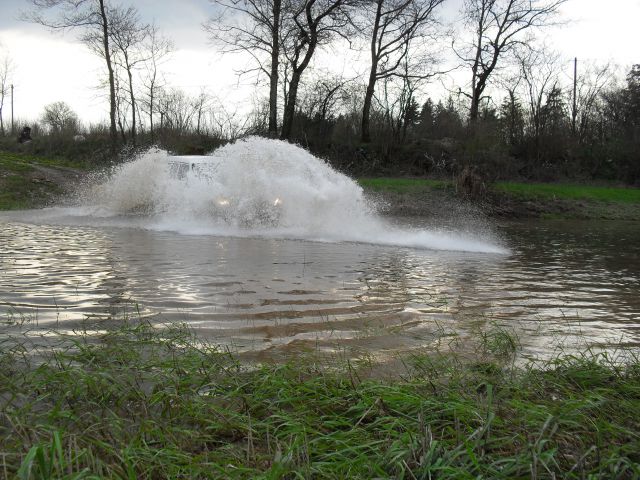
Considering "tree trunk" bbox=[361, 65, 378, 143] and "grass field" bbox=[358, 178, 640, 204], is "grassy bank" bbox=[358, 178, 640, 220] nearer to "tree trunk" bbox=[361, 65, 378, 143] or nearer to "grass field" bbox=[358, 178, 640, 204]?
"grass field" bbox=[358, 178, 640, 204]

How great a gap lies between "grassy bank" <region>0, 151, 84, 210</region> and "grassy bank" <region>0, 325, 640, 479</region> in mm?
17131

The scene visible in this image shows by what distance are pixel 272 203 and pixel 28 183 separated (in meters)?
12.4

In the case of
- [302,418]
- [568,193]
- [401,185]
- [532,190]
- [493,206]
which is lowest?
[302,418]

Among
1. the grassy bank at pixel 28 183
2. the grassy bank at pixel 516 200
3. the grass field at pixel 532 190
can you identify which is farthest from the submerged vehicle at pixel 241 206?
the grass field at pixel 532 190

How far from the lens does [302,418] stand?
2.76 m

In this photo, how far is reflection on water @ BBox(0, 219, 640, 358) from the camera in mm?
4605

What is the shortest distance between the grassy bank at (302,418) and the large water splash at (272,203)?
8413 millimetres

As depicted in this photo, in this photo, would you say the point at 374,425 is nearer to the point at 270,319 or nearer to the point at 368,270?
the point at 270,319

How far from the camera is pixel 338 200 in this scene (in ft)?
44.1

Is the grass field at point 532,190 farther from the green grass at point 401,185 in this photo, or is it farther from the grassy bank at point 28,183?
the grassy bank at point 28,183

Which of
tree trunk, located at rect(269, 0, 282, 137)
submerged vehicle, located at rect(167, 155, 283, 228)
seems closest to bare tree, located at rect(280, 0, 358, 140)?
tree trunk, located at rect(269, 0, 282, 137)

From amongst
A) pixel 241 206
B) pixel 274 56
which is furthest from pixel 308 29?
pixel 241 206

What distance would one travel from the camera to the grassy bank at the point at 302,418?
2.22 meters

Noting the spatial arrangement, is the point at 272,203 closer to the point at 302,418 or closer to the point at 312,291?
the point at 312,291
